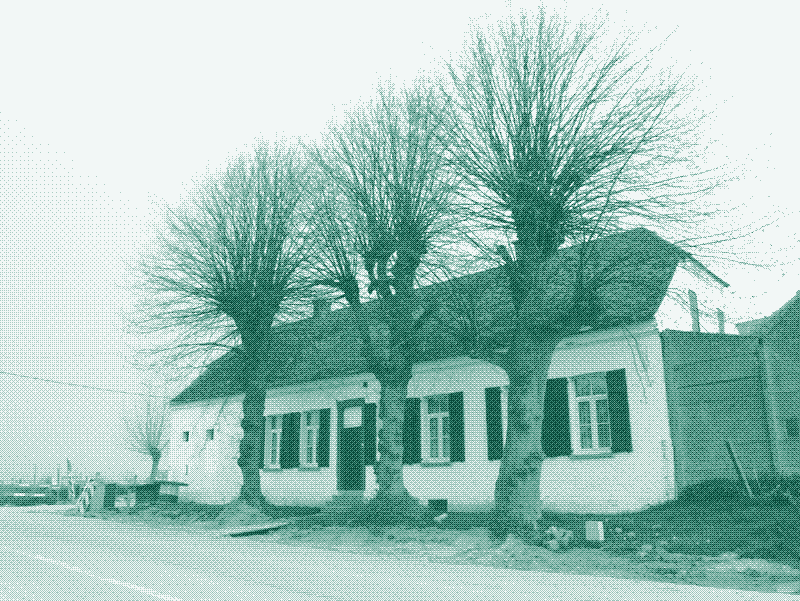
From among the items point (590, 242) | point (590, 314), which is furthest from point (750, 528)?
point (590, 242)

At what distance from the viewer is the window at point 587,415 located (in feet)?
53.5

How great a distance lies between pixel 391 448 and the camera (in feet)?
56.5

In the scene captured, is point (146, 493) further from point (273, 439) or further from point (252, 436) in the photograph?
point (252, 436)

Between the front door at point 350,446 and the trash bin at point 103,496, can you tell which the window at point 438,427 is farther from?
the trash bin at point 103,496

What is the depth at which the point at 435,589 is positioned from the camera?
8.87 metres

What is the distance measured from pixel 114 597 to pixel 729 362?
1456cm

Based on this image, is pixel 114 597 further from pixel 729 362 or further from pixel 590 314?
pixel 729 362

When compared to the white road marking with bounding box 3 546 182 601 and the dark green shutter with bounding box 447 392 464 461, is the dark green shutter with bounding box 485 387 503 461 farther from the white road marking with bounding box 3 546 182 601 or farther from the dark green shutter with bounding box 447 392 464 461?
the white road marking with bounding box 3 546 182 601

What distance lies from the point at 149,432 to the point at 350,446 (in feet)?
93.8

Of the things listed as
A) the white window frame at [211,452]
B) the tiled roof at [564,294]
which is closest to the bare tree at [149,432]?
the white window frame at [211,452]

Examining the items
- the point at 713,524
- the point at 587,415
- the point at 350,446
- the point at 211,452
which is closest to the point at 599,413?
the point at 587,415

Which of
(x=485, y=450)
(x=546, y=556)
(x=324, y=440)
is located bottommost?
(x=546, y=556)

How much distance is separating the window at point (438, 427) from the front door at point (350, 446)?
2.70 m

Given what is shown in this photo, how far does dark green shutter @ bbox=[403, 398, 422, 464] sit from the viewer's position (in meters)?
20.6
